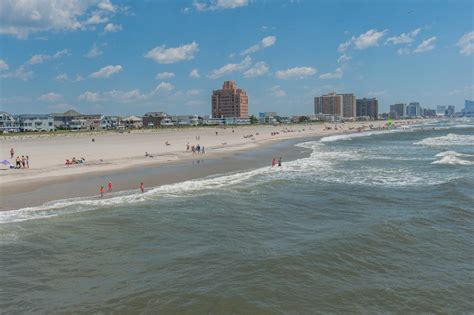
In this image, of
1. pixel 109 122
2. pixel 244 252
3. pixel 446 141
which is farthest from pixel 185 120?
pixel 244 252

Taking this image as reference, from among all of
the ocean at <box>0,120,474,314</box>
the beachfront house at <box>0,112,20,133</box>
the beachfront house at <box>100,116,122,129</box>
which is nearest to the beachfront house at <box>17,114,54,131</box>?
the beachfront house at <box>0,112,20,133</box>

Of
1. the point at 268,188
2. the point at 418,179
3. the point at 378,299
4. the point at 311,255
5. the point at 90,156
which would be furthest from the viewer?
the point at 90,156

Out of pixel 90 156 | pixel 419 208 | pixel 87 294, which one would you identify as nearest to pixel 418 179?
pixel 419 208

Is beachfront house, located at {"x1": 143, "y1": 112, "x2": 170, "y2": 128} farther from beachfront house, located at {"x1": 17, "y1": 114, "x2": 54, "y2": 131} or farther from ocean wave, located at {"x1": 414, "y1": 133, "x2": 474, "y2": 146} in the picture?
ocean wave, located at {"x1": 414, "y1": 133, "x2": 474, "y2": 146}

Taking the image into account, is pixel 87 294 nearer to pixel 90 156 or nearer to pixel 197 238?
pixel 197 238

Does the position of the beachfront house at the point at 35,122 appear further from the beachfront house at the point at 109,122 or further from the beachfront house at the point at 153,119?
the beachfront house at the point at 153,119

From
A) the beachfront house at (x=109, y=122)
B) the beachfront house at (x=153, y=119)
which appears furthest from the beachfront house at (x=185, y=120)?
the beachfront house at (x=109, y=122)

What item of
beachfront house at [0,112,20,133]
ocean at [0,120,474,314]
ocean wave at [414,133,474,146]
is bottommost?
ocean at [0,120,474,314]
